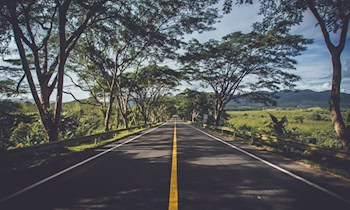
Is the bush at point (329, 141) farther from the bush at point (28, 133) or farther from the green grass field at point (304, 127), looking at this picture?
the bush at point (28, 133)

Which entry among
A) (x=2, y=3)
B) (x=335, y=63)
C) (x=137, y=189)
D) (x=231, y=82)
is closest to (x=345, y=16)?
(x=335, y=63)

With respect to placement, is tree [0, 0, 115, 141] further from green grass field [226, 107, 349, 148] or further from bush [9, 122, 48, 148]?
green grass field [226, 107, 349, 148]

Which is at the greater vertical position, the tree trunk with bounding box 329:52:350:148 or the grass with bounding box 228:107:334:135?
the tree trunk with bounding box 329:52:350:148

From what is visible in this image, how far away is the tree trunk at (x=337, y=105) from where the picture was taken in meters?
9.91

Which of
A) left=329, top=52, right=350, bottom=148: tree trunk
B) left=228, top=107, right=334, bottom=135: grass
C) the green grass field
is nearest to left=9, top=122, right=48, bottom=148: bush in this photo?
the green grass field

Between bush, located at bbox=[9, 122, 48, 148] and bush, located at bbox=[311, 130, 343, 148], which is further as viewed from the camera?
bush, located at bbox=[9, 122, 48, 148]

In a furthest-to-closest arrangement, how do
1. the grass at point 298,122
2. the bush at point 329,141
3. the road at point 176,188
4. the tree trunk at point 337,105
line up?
the grass at point 298,122 → the bush at point 329,141 → the tree trunk at point 337,105 → the road at point 176,188

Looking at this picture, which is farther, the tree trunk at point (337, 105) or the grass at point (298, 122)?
the grass at point (298, 122)

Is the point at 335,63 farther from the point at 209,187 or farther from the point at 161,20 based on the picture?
the point at 161,20

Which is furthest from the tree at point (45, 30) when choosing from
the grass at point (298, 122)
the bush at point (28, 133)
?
the grass at point (298, 122)

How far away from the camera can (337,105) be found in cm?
1028

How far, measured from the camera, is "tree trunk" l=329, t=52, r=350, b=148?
9.91 metres

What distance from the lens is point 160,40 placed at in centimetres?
2058

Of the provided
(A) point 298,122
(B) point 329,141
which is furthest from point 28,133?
(A) point 298,122
